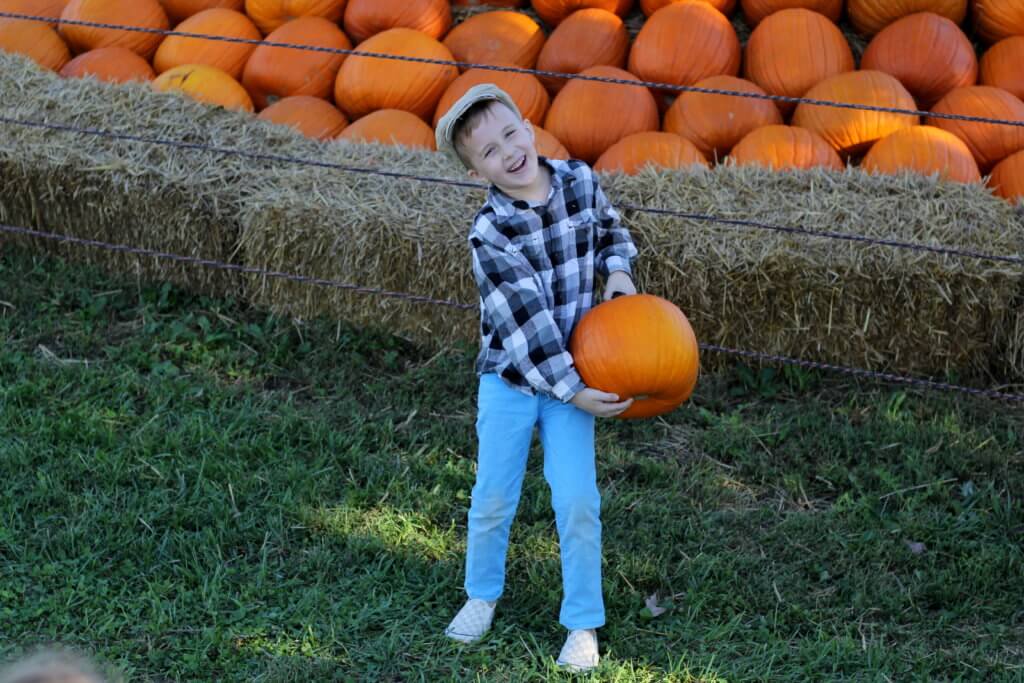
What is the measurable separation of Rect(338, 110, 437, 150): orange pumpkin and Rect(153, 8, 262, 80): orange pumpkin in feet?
3.03

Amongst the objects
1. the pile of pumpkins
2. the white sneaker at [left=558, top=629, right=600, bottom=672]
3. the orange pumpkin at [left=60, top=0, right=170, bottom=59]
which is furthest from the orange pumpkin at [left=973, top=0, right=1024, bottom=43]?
the orange pumpkin at [left=60, top=0, right=170, bottom=59]

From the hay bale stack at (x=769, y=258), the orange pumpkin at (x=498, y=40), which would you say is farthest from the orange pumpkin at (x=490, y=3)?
the hay bale stack at (x=769, y=258)

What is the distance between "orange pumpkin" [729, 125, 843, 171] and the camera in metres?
5.79

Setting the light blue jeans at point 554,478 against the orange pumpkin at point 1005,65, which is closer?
the light blue jeans at point 554,478

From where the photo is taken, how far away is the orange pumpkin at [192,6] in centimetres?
716

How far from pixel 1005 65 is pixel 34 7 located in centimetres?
531

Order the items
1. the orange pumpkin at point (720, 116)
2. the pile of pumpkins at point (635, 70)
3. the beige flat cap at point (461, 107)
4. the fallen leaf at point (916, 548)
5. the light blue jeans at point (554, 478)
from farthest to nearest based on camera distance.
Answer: the orange pumpkin at point (720, 116)
the pile of pumpkins at point (635, 70)
the fallen leaf at point (916, 548)
the light blue jeans at point (554, 478)
the beige flat cap at point (461, 107)

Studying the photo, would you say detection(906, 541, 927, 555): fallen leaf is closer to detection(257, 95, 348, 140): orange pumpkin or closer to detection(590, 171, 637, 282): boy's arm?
detection(590, 171, 637, 282): boy's arm

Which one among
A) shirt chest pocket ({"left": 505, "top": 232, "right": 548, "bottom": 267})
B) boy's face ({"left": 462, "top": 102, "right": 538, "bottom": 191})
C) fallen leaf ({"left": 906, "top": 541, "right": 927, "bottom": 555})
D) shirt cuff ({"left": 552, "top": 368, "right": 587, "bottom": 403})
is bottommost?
fallen leaf ({"left": 906, "top": 541, "right": 927, "bottom": 555})

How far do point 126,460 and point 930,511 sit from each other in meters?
2.80

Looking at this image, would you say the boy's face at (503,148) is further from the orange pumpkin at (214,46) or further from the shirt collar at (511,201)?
the orange pumpkin at (214,46)

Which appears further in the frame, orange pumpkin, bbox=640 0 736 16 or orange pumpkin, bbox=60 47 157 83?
orange pumpkin, bbox=60 47 157 83

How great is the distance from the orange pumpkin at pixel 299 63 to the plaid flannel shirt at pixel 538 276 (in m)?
3.61

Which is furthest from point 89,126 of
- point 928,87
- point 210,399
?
point 928,87
